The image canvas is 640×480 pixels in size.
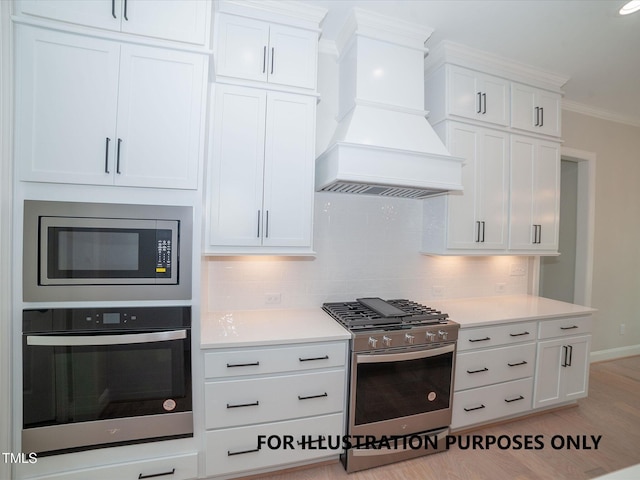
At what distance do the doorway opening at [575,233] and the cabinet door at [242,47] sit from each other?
11.3ft

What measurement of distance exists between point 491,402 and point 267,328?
6.06 ft

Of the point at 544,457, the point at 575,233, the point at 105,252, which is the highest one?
the point at 575,233

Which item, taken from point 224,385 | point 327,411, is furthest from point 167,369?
point 327,411

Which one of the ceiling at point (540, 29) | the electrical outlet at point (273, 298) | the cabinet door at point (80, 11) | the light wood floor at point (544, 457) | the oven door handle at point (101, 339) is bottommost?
the light wood floor at point (544, 457)

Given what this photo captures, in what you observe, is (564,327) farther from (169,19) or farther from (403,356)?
(169,19)

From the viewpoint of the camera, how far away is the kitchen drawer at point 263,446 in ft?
5.58

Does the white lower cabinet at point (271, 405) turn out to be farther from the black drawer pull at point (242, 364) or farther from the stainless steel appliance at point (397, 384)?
the stainless steel appliance at point (397, 384)

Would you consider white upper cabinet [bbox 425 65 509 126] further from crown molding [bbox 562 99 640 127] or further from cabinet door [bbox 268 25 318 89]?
crown molding [bbox 562 99 640 127]

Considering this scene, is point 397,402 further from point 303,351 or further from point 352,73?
point 352,73

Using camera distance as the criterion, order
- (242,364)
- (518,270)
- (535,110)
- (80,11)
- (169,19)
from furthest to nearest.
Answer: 1. (518,270)
2. (535,110)
3. (242,364)
4. (169,19)
5. (80,11)

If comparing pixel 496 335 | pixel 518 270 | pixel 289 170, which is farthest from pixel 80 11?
pixel 518 270

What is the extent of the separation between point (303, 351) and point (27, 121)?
6.10 ft

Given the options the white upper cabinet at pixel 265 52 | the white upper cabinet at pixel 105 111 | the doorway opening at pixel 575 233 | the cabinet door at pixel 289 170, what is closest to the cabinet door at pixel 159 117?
the white upper cabinet at pixel 105 111

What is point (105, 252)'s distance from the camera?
1.54m
